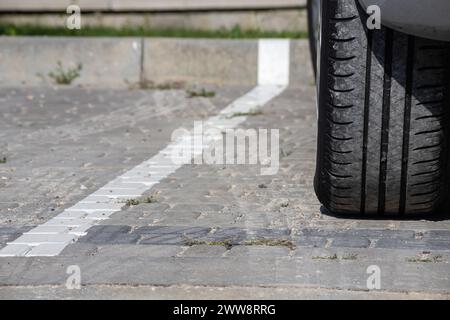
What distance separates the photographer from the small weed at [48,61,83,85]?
24.4 ft

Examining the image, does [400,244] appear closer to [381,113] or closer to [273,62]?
[381,113]

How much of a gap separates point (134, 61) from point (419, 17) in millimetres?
4478

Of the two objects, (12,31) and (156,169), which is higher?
(12,31)

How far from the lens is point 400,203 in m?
3.62

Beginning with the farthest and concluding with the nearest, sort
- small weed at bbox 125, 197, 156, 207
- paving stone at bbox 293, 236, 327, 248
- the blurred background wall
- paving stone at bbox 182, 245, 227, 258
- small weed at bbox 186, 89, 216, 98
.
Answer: the blurred background wall < small weed at bbox 186, 89, 216, 98 < small weed at bbox 125, 197, 156, 207 < paving stone at bbox 293, 236, 327, 248 < paving stone at bbox 182, 245, 227, 258

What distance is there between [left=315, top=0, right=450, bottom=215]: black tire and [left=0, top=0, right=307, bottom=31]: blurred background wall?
15.6ft

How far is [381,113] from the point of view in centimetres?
351

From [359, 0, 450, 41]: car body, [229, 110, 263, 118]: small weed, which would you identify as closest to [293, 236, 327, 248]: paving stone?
[359, 0, 450, 41]: car body

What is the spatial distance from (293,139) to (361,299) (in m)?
2.57

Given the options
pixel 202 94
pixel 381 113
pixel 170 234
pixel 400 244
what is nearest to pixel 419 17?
pixel 381 113

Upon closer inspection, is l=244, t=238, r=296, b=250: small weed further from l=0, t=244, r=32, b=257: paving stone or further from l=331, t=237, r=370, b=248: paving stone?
l=0, t=244, r=32, b=257: paving stone
